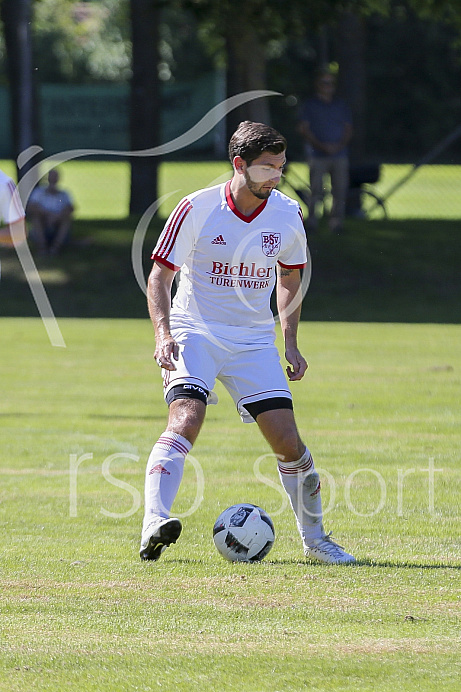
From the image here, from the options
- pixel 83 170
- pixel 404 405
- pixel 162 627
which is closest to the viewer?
pixel 162 627

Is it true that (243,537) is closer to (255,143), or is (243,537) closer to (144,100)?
(255,143)

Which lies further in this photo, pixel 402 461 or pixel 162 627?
pixel 402 461

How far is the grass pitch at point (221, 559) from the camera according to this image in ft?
14.5

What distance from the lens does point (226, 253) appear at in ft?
20.3

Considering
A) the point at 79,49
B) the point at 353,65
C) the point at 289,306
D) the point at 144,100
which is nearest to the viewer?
the point at 289,306

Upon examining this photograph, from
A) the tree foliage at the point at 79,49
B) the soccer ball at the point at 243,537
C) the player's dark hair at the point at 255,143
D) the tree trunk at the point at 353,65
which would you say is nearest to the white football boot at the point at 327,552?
the soccer ball at the point at 243,537

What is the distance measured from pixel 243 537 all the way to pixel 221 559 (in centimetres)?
20

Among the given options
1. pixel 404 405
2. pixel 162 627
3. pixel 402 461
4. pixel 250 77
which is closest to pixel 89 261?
pixel 250 77

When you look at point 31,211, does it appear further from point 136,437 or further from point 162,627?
point 162,627

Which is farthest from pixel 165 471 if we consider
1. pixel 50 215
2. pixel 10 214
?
pixel 50 215

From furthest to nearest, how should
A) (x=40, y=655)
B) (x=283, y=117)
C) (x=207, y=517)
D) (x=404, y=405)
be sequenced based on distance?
(x=283, y=117) → (x=404, y=405) → (x=207, y=517) → (x=40, y=655)

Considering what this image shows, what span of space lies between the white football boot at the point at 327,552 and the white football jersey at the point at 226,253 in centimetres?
109

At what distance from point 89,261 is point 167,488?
1664cm

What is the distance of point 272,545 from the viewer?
6289mm
